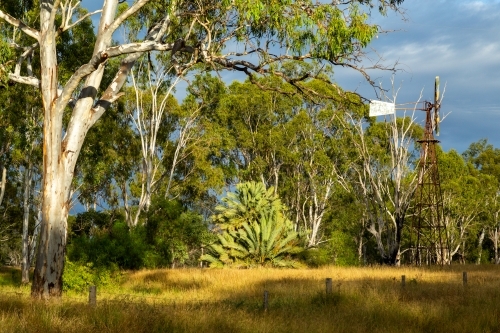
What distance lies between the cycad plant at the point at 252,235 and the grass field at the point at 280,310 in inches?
190

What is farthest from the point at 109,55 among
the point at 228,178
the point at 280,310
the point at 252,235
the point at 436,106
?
the point at 228,178

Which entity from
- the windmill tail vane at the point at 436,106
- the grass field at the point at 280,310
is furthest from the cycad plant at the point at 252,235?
the windmill tail vane at the point at 436,106

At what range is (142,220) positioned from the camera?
27125mm

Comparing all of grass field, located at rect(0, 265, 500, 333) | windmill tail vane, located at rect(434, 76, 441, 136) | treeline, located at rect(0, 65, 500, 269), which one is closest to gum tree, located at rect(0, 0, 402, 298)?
grass field, located at rect(0, 265, 500, 333)

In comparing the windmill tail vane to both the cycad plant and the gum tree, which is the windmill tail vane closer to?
the cycad plant

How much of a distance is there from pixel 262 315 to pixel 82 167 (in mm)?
19771

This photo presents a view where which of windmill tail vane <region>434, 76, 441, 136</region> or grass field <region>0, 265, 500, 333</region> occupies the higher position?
windmill tail vane <region>434, 76, 441, 136</region>

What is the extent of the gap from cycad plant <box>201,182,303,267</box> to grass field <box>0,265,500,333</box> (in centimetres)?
482

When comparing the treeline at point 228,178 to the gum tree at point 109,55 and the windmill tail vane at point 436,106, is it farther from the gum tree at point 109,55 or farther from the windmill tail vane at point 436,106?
the gum tree at point 109,55

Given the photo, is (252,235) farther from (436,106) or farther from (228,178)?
(228,178)

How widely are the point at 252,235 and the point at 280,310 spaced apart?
10672 millimetres

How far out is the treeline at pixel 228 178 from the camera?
21.7 m

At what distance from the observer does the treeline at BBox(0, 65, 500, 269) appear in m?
21.7

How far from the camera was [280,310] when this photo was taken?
9.91 metres
